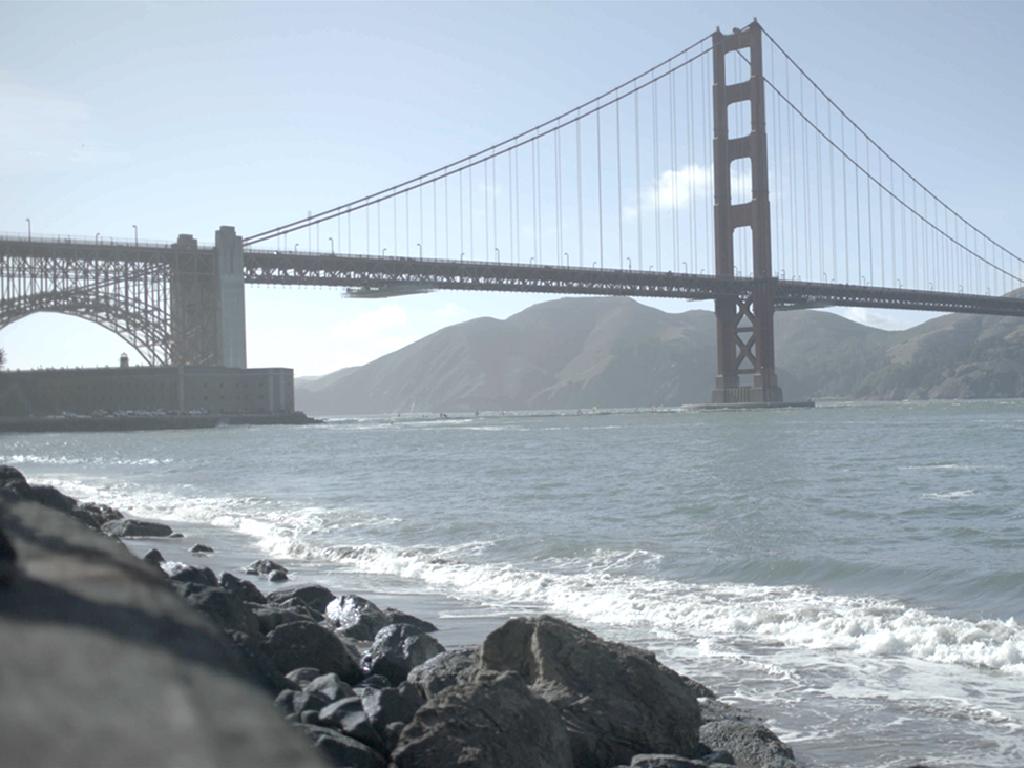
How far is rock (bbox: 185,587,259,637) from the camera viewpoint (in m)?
5.36

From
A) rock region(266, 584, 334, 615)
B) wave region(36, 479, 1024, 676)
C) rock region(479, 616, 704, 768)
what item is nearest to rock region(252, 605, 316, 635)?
rock region(266, 584, 334, 615)

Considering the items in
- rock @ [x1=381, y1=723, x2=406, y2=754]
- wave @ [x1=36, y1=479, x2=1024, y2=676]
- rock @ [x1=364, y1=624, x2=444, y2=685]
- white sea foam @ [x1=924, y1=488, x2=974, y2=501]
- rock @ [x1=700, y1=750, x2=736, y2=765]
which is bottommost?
white sea foam @ [x1=924, y1=488, x2=974, y2=501]

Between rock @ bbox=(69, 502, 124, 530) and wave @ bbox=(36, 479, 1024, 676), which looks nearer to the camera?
wave @ bbox=(36, 479, 1024, 676)

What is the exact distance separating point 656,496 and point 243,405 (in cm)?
5652

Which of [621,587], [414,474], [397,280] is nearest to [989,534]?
[621,587]

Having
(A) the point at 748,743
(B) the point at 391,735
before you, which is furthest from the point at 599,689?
(B) the point at 391,735

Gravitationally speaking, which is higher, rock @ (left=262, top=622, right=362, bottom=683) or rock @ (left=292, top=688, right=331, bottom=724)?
rock @ (left=292, top=688, right=331, bottom=724)

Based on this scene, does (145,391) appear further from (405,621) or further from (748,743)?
(748,743)

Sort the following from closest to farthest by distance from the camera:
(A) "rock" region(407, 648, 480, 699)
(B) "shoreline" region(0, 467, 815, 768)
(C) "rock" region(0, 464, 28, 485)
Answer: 1. (B) "shoreline" region(0, 467, 815, 768)
2. (A) "rock" region(407, 648, 480, 699)
3. (C) "rock" region(0, 464, 28, 485)

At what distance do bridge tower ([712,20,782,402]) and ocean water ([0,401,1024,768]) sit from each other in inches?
1704

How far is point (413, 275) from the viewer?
216ft

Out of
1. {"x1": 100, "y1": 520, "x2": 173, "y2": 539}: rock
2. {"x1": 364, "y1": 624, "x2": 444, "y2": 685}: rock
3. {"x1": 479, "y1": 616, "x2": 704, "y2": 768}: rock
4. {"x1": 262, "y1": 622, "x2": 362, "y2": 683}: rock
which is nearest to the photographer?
{"x1": 479, "y1": 616, "x2": 704, "y2": 768}: rock

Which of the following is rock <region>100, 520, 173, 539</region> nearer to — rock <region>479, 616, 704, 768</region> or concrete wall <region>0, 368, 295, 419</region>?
rock <region>479, 616, 704, 768</region>

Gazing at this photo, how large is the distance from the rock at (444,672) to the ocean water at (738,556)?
4.74ft
